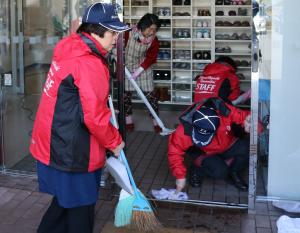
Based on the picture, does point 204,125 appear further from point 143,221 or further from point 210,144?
point 143,221

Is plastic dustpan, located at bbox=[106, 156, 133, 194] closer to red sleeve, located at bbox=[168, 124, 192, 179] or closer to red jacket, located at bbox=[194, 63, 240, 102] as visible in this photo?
red sleeve, located at bbox=[168, 124, 192, 179]

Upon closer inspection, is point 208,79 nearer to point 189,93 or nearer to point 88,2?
point 88,2

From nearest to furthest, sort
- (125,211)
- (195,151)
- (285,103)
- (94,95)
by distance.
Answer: (94,95), (125,211), (285,103), (195,151)

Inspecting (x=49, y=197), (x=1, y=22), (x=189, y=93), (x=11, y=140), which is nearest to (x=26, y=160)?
(x=11, y=140)

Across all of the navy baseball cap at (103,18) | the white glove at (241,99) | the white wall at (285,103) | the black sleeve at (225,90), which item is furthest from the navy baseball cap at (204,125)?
the navy baseball cap at (103,18)

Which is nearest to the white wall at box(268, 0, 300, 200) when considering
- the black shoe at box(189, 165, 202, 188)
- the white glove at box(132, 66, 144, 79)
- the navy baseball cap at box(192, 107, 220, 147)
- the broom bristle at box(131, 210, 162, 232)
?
the navy baseball cap at box(192, 107, 220, 147)

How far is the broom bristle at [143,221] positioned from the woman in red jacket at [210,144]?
34.9 inches

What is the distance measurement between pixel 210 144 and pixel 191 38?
374 cm

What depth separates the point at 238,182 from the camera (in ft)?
15.5

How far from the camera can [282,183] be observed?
171 inches

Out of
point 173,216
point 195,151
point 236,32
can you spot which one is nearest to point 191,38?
point 236,32

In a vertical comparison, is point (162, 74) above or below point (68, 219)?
above

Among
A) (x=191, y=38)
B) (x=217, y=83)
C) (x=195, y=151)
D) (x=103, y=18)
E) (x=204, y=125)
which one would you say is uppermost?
(x=191, y=38)

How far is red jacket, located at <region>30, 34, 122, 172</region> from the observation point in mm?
2795
